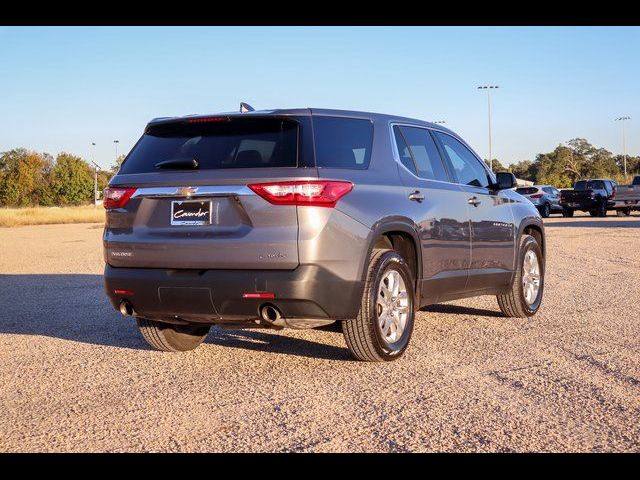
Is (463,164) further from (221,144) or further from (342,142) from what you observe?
(221,144)

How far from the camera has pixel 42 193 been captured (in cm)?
9681

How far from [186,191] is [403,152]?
1911mm

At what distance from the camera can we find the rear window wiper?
19.6 feet

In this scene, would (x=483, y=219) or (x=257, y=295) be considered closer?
(x=257, y=295)

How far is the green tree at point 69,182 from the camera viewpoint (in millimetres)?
97562

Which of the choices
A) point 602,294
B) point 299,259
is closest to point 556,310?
point 602,294

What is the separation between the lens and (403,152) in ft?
22.5

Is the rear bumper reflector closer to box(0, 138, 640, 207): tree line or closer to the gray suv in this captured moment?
the gray suv


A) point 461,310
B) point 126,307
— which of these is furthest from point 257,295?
point 461,310

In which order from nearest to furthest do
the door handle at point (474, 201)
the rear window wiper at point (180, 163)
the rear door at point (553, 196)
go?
the rear window wiper at point (180, 163), the door handle at point (474, 201), the rear door at point (553, 196)

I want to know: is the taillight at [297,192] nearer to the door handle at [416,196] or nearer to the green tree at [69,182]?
the door handle at [416,196]

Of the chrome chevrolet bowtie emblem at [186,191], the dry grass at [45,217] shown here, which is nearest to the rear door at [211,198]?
the chrome chevrolet bowtie emblem at [186,191]

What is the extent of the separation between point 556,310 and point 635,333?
167 centimetres

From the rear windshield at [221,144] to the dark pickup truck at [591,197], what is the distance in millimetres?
35530
